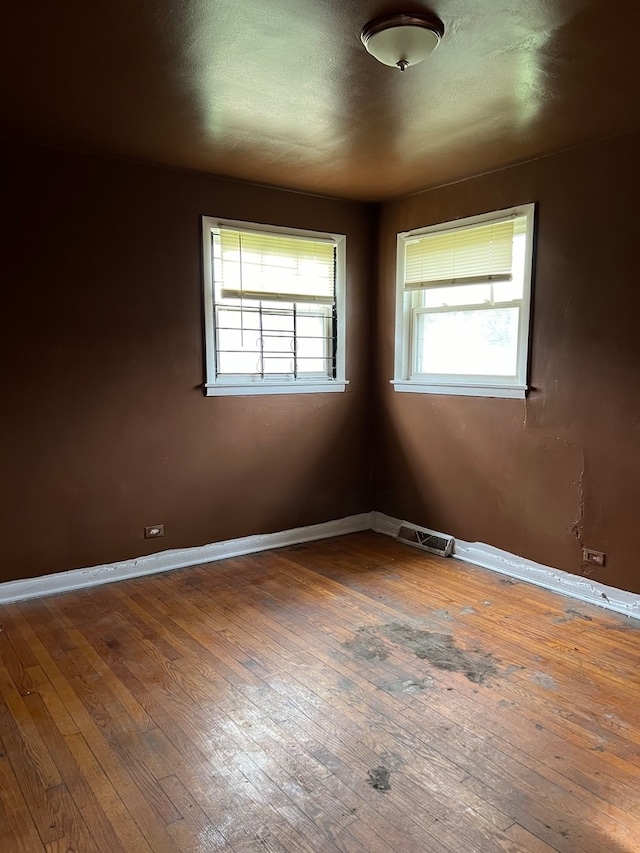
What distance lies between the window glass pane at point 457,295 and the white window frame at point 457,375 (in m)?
0.07

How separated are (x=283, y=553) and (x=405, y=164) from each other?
9.08 ft

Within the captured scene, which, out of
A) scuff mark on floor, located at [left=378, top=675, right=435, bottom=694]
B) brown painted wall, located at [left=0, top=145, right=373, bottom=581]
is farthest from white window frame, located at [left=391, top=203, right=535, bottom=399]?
scuff mark on floor, located at [left=378, top=675, right=435, bottom=694]

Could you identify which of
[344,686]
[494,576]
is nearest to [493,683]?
[344,686]

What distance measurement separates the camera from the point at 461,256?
4.10 meters

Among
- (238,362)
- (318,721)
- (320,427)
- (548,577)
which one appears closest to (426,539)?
(548,577)

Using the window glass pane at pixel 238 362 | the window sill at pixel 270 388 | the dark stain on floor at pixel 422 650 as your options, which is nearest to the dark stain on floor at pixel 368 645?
the dark stain on floor at pixel 422 650

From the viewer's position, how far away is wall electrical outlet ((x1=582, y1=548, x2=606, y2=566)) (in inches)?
136

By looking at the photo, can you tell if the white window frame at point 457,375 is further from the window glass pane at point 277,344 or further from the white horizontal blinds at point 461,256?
the window glass pane at point 277,344

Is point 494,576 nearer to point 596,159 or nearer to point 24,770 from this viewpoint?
point 596,159

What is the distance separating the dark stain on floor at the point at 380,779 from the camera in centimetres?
196

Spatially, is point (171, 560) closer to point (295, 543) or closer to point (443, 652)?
point (295, 543)

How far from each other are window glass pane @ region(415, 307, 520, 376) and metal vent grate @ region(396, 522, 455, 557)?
1210 mm

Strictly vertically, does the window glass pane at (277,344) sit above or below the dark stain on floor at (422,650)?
above

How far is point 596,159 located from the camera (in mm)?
3270
